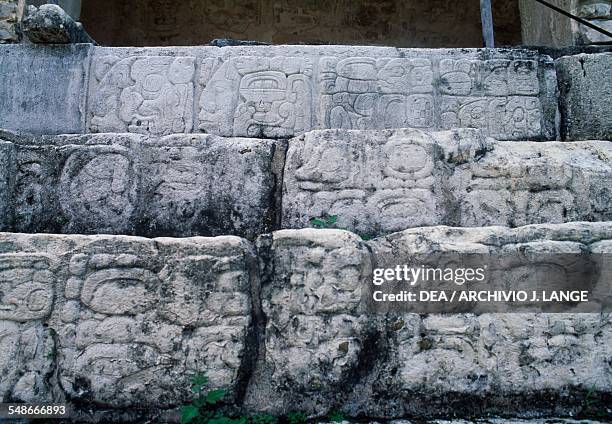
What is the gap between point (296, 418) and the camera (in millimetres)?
1774

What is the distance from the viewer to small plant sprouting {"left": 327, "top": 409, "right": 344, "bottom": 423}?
5.81 feet

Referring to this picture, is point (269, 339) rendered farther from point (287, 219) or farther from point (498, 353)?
point (498, 353)

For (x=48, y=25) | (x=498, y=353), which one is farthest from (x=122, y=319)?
(x=48, y=25)

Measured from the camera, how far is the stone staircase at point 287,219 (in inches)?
71.4

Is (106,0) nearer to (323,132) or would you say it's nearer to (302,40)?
(302,40)

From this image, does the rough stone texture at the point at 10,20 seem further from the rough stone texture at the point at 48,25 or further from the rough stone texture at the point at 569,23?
the rough stone texture at the point at 569,23

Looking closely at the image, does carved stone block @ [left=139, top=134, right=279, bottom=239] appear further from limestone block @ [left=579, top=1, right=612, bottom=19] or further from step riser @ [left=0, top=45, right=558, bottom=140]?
limestone block @ [left=579, top=1, right=612, bottom=19]

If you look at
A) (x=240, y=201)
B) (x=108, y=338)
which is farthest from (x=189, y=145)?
(x=108, y=338)

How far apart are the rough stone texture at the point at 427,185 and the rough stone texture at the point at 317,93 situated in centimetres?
82

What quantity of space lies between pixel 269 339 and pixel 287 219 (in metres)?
0.64

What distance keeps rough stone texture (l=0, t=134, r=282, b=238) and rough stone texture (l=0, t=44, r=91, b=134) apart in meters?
0.80

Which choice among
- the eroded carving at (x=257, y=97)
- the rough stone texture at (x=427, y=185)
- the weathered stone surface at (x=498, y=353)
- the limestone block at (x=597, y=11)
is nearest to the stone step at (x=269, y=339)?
the weathered stone surface at (x=498, y=353)

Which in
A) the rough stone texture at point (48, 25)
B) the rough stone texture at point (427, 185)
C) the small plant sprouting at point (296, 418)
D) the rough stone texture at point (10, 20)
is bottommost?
the small plant sprouting at point (296, 418)

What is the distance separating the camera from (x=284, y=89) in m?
3.29
